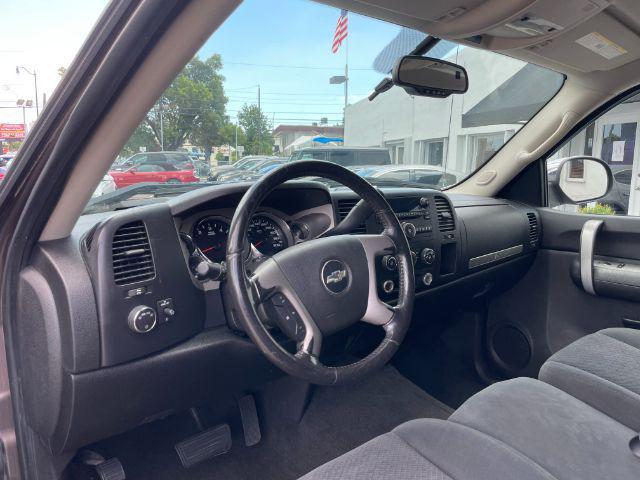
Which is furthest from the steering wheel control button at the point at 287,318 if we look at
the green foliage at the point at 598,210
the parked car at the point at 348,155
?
the green foliage at the point at 598,210

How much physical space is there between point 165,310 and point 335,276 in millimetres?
517

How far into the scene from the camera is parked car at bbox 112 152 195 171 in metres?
1.40

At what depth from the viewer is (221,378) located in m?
1.75

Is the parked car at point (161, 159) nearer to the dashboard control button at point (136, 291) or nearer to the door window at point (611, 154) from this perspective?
the dashboard control button at point (136, 291)

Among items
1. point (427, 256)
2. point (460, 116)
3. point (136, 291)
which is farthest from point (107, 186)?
point (460, 116)

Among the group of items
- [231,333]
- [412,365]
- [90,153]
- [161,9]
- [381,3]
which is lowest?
[412,365]

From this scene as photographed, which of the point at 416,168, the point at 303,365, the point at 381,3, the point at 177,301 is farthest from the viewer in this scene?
the point at 416,168

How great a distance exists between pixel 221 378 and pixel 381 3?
4.56ft

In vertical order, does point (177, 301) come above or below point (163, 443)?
above

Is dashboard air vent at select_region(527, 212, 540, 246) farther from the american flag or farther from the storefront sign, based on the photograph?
the storefront sign

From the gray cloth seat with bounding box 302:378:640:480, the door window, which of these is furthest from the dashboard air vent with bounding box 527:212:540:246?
the gray cloth seat with bounding box 302:378:640:480

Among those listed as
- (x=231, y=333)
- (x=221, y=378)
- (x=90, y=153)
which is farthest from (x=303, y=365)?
(x=90, y=153)

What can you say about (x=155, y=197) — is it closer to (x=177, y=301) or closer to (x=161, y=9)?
(x=177, y=301)

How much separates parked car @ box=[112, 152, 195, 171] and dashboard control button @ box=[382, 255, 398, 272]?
2.42ft
